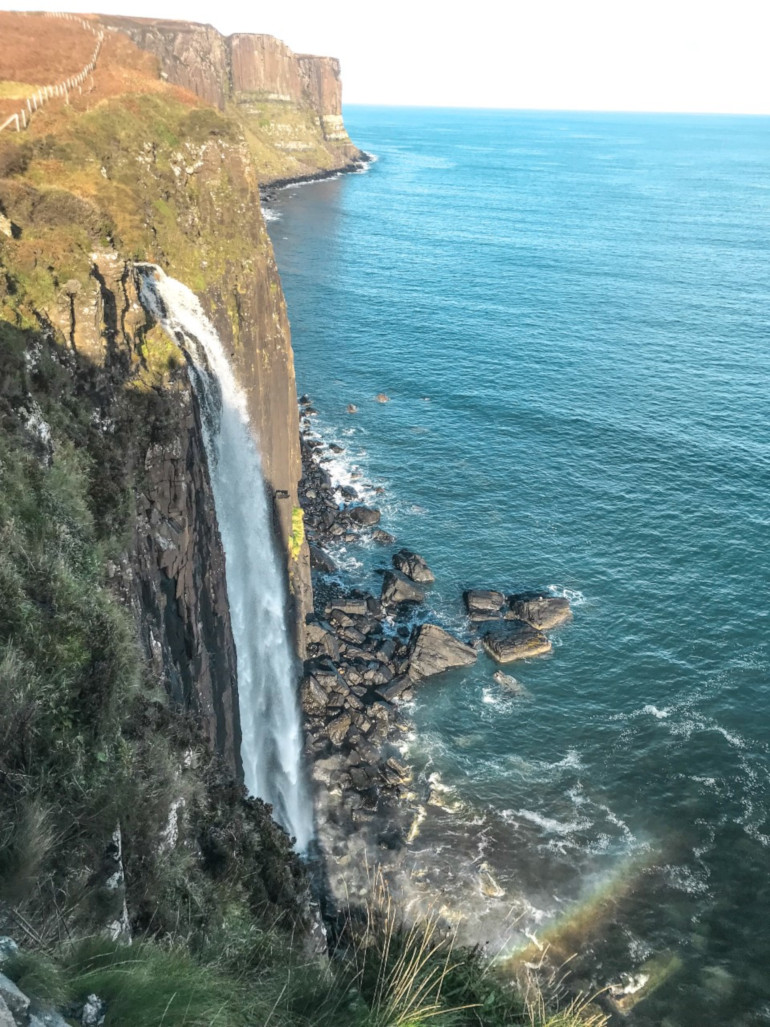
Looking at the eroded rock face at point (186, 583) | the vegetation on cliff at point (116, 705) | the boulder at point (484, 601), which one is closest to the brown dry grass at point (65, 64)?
the vegetation on cliff at point (116, 705)

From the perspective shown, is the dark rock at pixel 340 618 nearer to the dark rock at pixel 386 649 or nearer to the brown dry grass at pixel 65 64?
the dark rock at pixel 386 649

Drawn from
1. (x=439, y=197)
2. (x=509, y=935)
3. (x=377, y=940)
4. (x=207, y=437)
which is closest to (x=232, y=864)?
(x=377, y=940)

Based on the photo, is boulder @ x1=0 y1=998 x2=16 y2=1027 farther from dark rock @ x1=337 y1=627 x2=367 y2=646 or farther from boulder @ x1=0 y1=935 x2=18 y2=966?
dark rock @ x1=337 y1=627 x2=367 y2=646

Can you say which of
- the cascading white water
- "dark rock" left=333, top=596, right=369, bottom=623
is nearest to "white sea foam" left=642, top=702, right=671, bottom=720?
"dark rock" left=333, top=596, right=369, bottom=623

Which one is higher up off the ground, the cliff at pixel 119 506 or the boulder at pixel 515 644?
the cliff at pixel 119 506

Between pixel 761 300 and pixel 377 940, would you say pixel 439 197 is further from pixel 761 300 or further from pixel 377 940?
pixel 377 940

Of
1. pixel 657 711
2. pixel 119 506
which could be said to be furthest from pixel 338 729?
pixel 119 506
